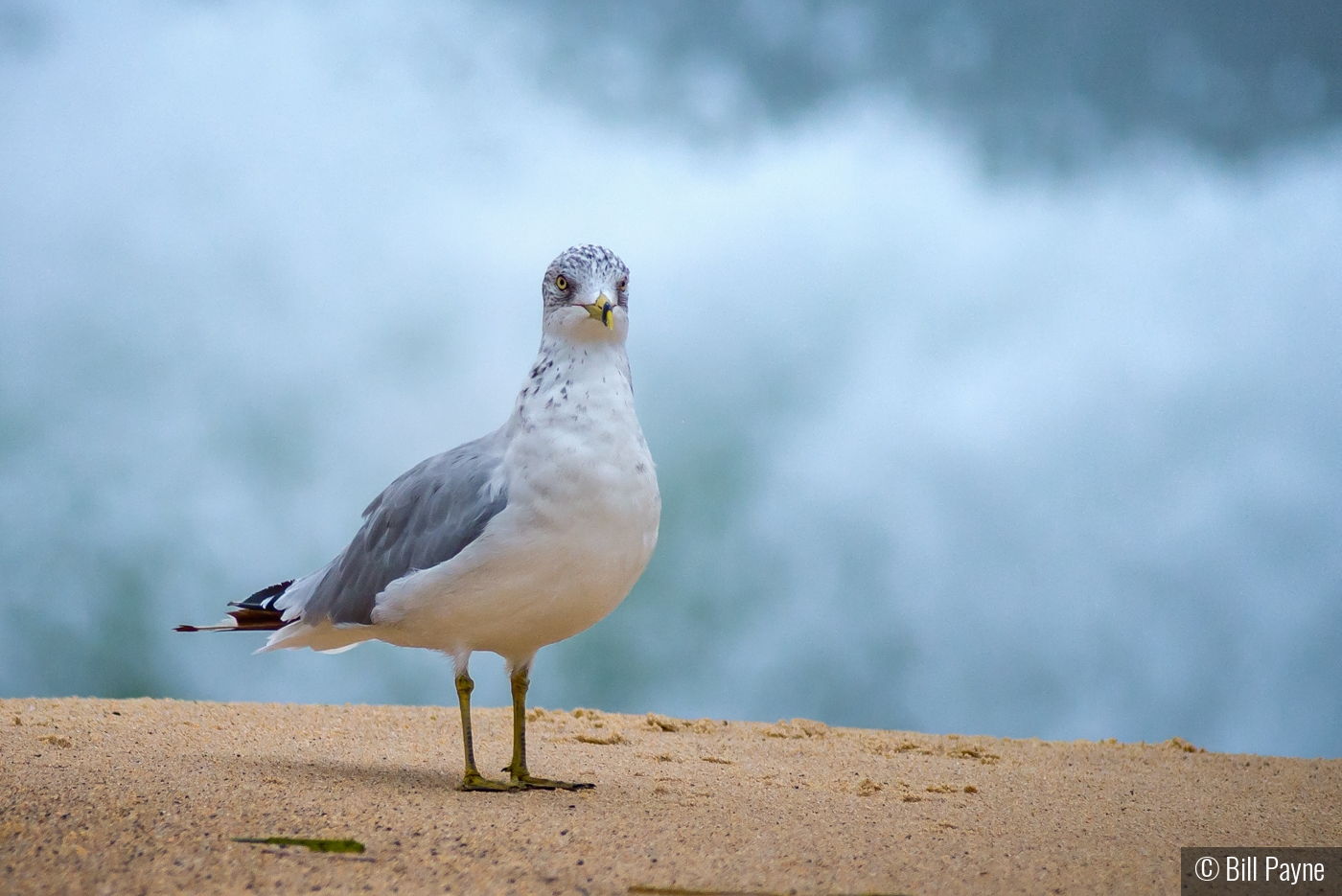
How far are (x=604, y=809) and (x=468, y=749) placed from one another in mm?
630

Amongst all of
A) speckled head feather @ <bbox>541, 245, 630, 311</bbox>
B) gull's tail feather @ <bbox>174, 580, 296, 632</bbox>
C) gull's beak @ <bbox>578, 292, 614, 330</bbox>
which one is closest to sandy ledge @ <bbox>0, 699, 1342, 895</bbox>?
gull's tail feather @ <bbox>174, 580, 296, 632</bbox>

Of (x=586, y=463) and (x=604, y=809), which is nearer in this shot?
(x=604, y=809)

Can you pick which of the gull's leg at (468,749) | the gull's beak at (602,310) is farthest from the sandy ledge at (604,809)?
the gull's beak at (602,310)

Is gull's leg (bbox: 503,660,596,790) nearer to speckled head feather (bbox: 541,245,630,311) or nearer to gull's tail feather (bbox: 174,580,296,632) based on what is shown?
gull's tail feather (bbox: 174,580,296,632)

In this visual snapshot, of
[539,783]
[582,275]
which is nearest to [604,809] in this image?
[539,783]

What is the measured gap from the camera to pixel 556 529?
4.06m

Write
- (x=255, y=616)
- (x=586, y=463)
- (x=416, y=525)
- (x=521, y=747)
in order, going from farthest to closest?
(x=255, y=616) → (x=521, y=747) → (x=416, y=525) → (x=586, y=463)

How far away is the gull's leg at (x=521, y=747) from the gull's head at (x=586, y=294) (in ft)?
4.32

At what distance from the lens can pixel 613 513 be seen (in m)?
4.12

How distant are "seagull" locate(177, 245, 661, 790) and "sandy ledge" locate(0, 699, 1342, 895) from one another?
56 cm

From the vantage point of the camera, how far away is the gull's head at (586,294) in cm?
425

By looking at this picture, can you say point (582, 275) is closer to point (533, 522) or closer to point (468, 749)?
point (533, 522)

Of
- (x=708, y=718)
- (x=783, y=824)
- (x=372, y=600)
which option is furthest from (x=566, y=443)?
(x=708, y=718)

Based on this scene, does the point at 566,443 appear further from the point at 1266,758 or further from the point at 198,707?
the point at 1266,758
